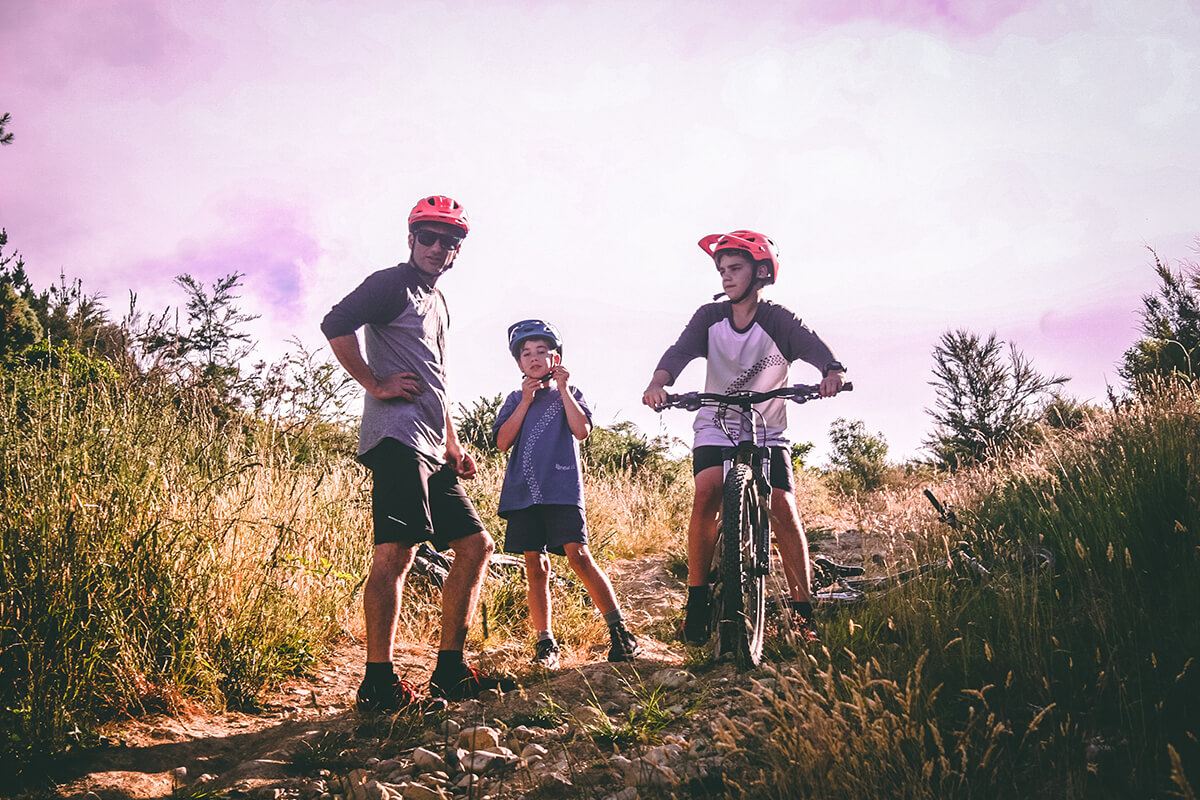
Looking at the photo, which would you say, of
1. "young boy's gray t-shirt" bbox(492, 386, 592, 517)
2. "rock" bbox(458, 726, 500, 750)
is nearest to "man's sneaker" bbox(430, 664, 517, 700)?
"rock" bbox(458, 726, 500, 750)

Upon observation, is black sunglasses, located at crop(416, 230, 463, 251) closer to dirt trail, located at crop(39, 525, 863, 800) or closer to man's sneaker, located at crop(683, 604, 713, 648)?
dirt trail, located at crop(39, 525, 863, 800)

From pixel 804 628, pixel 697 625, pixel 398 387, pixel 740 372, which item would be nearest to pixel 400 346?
pixel 398 387

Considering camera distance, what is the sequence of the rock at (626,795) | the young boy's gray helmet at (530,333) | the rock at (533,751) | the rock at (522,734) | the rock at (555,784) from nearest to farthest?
the rock at (626,795), the rock at (555,784), the rock at (533,751), the rock at (522,734), the young boy's gray helmet at (530,333)

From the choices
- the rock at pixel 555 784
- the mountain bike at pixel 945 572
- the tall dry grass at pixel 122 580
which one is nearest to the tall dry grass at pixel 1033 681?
the mountain bike at pixel 945 572

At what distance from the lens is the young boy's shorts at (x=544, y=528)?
4.00 metres

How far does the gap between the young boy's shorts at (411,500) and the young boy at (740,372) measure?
A: 126 centimetres

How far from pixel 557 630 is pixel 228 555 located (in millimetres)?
2037

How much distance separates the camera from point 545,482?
161 inches

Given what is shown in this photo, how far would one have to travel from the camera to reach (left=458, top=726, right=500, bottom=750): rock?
2744 mm

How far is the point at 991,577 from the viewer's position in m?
3.65

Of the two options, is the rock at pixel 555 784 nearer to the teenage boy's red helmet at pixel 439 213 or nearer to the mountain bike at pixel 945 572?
the mountain bike at pixel 945 572

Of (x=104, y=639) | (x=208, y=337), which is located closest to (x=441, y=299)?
(x=104, y=639)

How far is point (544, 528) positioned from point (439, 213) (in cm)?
188

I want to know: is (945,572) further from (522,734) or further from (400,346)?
(400,346)
